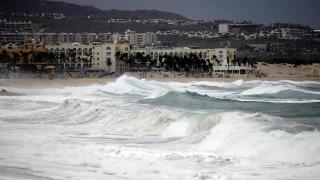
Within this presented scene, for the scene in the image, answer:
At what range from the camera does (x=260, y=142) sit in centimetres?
788

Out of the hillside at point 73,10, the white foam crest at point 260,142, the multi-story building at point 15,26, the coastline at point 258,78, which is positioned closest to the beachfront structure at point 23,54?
the coastline at point 258,78

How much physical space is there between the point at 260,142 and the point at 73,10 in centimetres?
9182

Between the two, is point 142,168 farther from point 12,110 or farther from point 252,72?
point 252,72

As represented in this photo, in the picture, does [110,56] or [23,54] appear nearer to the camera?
[23,54]

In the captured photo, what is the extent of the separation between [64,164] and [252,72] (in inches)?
1661

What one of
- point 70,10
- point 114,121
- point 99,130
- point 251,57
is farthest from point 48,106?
point 70,10

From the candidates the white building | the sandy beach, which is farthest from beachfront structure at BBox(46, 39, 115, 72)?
the white building

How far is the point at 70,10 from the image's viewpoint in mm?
96375

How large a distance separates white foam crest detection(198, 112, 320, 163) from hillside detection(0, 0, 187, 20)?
7855cm

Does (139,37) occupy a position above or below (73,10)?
below

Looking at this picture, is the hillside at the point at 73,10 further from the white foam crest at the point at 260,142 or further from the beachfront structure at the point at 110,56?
the white foam crest at the point at 260,142

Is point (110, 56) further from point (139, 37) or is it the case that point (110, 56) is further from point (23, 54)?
point (139, 37)

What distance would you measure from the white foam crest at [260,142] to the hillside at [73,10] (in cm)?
7855

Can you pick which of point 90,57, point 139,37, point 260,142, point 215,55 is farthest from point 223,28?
point 260,142
